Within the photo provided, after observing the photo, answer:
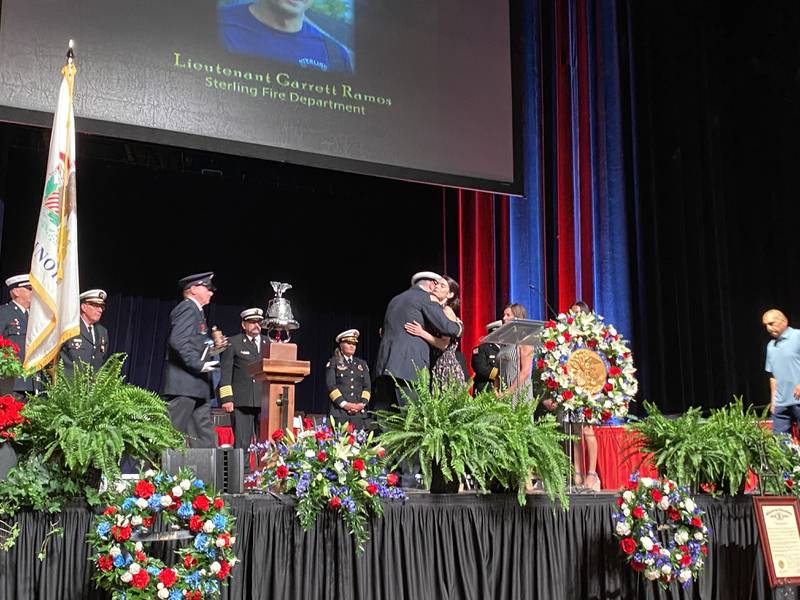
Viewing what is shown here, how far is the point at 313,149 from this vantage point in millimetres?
6879

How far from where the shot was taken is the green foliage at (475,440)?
346cm

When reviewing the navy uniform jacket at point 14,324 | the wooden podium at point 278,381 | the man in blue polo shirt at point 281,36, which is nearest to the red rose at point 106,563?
the wooden podium at point 278,381

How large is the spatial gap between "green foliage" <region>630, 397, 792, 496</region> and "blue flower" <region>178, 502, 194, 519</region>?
223 cm

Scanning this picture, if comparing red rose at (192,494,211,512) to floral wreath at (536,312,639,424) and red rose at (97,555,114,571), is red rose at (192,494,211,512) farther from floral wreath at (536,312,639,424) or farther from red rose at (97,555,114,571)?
floral wreath at (536,312,639,424)

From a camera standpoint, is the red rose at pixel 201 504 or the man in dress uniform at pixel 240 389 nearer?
the red rose at pixel 201 504

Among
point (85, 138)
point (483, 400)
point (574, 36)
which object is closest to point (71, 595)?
point (483, 400)

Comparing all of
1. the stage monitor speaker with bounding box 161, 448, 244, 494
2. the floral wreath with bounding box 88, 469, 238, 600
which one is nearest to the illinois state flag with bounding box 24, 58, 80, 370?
the stage monitor speaker with bounding box 161, 448, 244, 494

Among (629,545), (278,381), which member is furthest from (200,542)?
(278,381)

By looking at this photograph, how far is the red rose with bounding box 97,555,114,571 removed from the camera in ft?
9.03

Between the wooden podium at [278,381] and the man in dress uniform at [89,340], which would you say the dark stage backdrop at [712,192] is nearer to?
the wooden podium at [278,381]

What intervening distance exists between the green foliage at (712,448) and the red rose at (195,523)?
2198 mm

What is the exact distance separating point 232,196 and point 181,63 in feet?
15.0

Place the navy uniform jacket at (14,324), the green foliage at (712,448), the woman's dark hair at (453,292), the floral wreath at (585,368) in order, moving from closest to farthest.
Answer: the green foliage at (712,448)
the floral wreath at (585,368)
the woman's dark hair at (453,292)
the navy uniform jacket at (14,324)

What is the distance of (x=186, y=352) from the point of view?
5.85 metres
